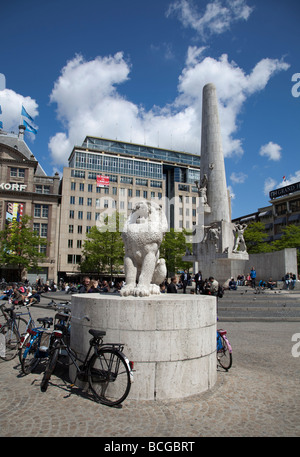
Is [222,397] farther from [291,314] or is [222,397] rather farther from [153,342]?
[291,314]

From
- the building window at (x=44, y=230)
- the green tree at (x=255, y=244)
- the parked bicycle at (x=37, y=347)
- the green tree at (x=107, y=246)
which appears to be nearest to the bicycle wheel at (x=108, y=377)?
the parked bicycle at (x=37, y=347)

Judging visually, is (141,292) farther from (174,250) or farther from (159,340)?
(174,250)

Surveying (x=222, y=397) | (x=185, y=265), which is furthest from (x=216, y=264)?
(x=185, y=265)

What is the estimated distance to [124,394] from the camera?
14.1ft

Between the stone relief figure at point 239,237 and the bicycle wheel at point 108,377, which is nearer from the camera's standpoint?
the bicycle wheel at point 108,377

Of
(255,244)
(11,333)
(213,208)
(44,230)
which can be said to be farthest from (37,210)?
(11,333)

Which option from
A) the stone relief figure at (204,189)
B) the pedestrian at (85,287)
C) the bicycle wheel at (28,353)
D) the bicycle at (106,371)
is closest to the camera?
the bicycle at (106,371)

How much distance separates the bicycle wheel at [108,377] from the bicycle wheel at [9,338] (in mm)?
3219

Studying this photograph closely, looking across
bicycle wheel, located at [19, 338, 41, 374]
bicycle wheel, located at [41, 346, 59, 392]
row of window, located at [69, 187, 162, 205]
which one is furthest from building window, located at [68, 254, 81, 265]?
bicycle wheel, located at [41, 346, 59, 392]

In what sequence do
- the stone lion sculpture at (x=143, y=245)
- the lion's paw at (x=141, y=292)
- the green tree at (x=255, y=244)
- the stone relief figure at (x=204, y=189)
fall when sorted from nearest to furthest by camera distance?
the lion's paw at (x=141, y=292) → the stone lion sculpture at (x=143, y=245) → the stone relief figure at (x=204, y=189) → the green tree at (x=255, y=244)

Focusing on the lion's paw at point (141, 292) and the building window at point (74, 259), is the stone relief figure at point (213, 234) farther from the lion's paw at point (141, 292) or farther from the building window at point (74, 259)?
the building window at point (74, 259)

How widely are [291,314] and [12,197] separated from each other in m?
48.2

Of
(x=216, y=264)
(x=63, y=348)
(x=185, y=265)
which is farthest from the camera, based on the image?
(x=185, y=265)

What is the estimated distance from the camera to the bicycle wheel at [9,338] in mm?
7023
